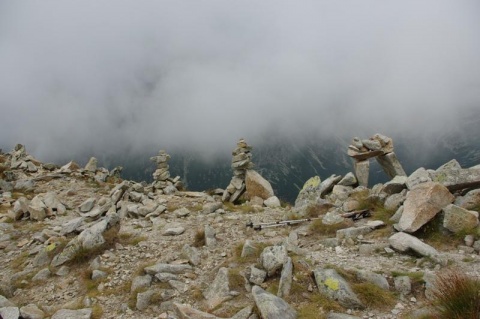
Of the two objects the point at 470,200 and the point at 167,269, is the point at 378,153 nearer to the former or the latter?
the point at 470,200

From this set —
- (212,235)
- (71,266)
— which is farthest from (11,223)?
(212,235)

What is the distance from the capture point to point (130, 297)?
11352 millimetres

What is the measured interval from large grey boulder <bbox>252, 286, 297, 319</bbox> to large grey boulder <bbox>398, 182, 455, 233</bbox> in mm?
7024

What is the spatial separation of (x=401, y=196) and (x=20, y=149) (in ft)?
171

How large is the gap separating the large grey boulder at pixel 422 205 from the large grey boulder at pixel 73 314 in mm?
12115

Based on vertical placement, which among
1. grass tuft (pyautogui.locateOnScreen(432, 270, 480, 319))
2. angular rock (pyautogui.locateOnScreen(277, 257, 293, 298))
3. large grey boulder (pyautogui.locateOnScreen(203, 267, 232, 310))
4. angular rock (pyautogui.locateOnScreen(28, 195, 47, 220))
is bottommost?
angular rock (pyautogui.locateOnScreen(28, 195, 47, 220))

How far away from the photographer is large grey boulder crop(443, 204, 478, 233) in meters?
12.2

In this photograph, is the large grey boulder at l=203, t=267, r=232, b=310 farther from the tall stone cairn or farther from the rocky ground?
the tall stone cairn

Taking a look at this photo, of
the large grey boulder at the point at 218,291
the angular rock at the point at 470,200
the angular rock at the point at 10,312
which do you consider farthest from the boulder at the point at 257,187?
the angular rock at the point at 10,312

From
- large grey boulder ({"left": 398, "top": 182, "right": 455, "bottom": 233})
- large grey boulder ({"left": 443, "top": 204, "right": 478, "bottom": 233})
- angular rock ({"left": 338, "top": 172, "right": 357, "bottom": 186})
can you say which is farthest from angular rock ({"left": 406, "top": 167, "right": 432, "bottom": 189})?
angular rock ({"left": 338, "top": 172, "right": 357, "bottom": 186})

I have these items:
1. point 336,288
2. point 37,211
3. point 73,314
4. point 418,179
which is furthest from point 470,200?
point 37,211

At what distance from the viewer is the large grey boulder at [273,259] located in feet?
35.8

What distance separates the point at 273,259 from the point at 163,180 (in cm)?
2590

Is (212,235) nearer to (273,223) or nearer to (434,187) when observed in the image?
(273,223)
